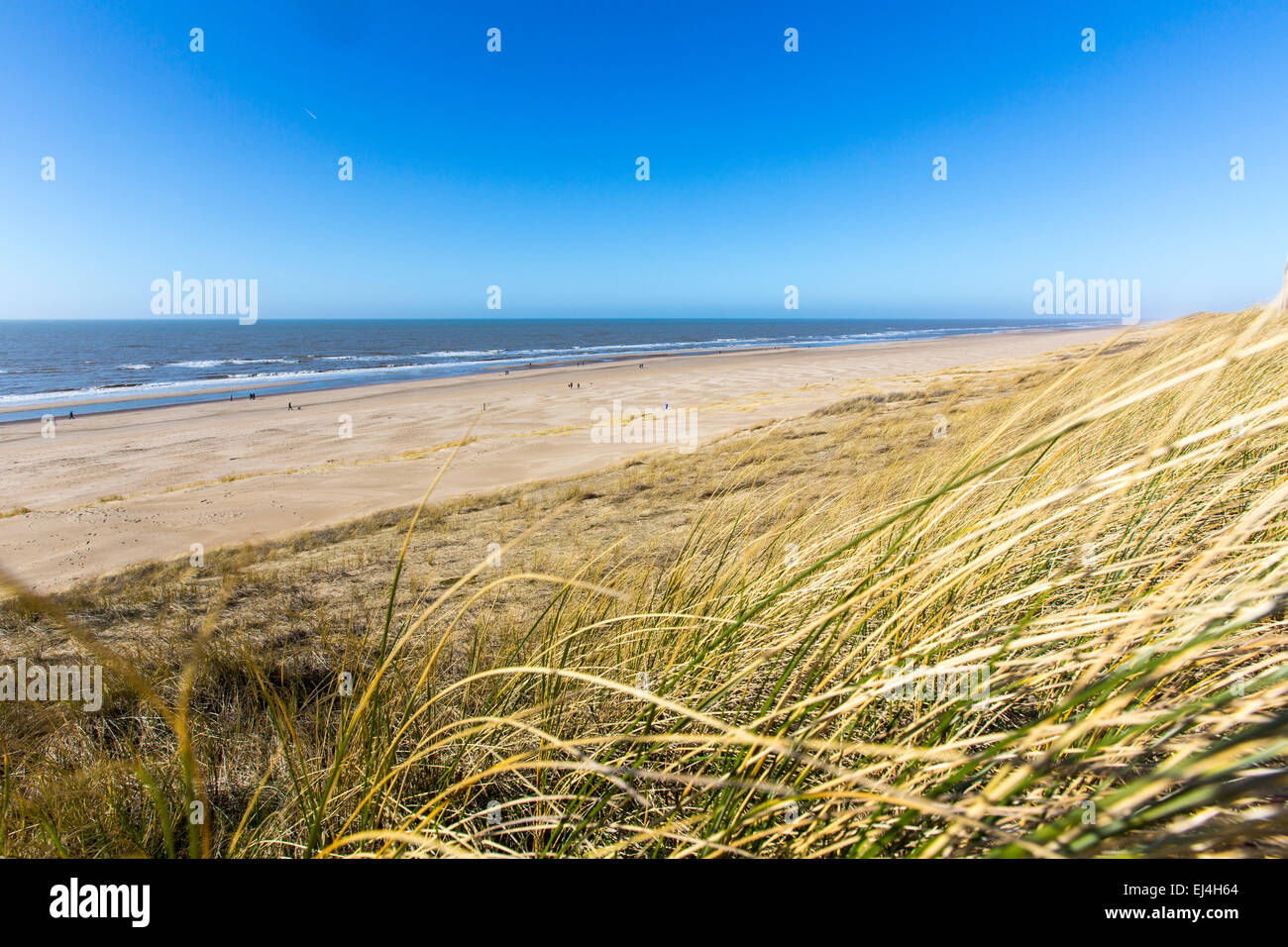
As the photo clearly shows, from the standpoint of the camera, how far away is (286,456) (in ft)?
50.5

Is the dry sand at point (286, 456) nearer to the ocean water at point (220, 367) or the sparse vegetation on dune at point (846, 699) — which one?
the sparse vegetation on dune at point (846, 699)

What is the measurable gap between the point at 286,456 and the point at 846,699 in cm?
1759

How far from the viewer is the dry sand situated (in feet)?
29.2

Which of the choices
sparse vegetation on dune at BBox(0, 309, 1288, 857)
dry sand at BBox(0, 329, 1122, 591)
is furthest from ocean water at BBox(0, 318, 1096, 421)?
sparse vegetation on dune at BBox(0, 309, 1288, 857)

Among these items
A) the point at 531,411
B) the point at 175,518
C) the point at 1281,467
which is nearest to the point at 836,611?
the point at 1281,467

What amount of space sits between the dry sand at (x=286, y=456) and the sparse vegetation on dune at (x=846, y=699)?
0.94 meters

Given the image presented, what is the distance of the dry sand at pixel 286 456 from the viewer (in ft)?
29.2

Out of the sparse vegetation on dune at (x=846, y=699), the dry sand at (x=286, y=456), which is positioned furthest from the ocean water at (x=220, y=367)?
the sparse vegetation on dune at (x=846, y=699)

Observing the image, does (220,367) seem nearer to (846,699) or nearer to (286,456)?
(286,456)

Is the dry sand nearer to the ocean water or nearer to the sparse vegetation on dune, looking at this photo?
the sparse vegetation on dune

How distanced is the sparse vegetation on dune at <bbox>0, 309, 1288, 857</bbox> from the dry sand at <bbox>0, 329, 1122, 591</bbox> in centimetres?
94

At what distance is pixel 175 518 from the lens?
9578 mm
